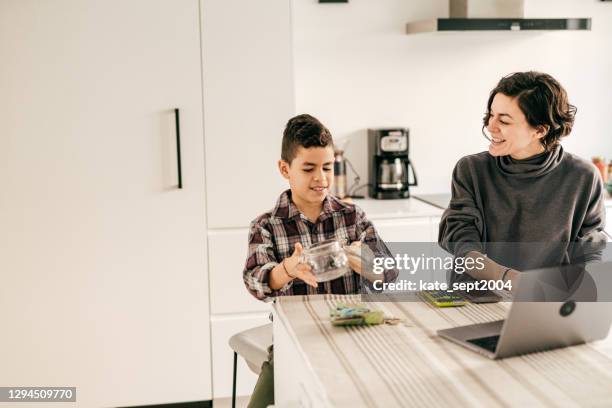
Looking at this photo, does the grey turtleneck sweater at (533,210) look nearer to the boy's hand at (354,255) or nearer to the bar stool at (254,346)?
the boy's hand at (354,255)

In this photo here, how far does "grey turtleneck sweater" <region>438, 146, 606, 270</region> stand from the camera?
6.84 feet

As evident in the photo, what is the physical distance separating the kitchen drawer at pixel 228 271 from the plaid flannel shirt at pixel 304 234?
33.8 inches

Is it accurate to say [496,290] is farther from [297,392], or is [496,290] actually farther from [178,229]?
[178,229]

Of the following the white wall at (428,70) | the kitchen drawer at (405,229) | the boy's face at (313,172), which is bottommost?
the kitchen drawer at (405,229)

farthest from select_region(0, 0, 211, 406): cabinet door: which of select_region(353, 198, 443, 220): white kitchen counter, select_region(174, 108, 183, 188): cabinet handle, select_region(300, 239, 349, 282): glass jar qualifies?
select_region(300, 239, 349, 282): glass jar

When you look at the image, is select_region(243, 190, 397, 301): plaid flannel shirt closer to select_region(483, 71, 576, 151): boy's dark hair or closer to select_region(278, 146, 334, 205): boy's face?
select_region(278, 146, 334, 205): boy's face

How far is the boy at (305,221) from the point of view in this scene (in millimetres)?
2031

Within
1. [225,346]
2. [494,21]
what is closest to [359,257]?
[225,346]

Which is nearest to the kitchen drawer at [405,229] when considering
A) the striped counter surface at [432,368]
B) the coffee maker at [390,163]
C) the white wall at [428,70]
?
the coffee maker at [390,163]

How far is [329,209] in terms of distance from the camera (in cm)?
214

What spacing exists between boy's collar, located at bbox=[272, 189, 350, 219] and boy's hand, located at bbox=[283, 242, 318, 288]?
302mm

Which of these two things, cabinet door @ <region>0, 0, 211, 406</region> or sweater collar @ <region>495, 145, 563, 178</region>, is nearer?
sweater collar @ <region>495, 145, 563, 178</region>

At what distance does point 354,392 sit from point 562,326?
433 millimetres

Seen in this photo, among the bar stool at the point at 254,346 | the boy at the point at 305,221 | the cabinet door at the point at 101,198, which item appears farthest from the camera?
the cabinet door at the point at 101,198
